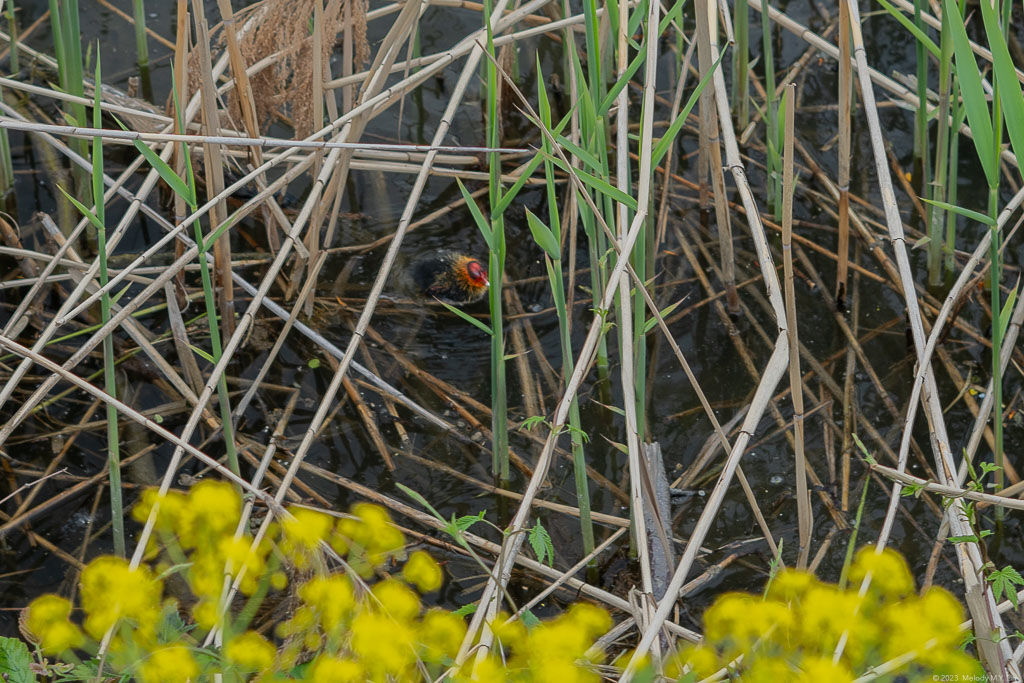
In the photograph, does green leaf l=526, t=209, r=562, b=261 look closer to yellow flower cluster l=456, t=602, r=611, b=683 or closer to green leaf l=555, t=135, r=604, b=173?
green leaf l=555, t=135, r=604, b=173

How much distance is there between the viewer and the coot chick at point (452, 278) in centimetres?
296

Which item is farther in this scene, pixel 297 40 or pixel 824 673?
pixel 297 40

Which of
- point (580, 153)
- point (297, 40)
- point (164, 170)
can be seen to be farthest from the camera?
point (297, 40)

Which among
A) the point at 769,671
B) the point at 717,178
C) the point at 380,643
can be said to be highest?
the point at 717,178

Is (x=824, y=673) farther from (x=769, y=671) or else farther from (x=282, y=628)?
(x=282, y=628)

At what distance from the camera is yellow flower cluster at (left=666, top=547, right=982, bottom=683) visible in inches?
56.8

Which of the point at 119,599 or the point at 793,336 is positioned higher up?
the point at 793,336

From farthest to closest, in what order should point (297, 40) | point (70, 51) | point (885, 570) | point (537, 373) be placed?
point (537, 373), point (297, 40), point (70, 51), point (885, 570)

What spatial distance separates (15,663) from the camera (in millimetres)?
1611

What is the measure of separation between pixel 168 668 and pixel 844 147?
222cm

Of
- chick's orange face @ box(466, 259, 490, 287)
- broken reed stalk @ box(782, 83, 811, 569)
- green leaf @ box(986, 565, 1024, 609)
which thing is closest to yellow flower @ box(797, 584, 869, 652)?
green leaf @ box(986, 565, 1024, 609)

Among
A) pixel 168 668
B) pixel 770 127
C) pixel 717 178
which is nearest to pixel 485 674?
pixel 168 668

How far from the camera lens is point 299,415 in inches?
107

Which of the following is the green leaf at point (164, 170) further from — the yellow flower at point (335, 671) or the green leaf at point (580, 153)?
the yellow flower at point (335, 671)
